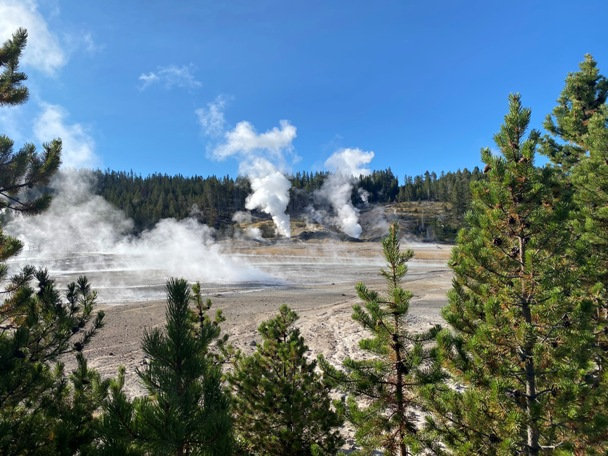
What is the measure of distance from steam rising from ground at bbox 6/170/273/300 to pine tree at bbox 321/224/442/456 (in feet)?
103

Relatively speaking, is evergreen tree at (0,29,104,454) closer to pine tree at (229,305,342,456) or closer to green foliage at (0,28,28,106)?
green foliage at (0,28,28,106)

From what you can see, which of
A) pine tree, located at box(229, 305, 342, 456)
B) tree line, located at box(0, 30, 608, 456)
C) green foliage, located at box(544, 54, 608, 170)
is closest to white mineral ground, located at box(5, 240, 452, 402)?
tree line, located at box(0, 30, 608, 456)

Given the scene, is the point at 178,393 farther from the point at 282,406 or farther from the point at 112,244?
the point at 112,244

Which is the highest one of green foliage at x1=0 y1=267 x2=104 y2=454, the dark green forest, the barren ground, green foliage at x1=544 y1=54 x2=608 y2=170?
the dark green forest

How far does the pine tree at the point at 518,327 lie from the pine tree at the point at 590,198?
1.04 ft

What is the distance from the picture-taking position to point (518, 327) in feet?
16.2

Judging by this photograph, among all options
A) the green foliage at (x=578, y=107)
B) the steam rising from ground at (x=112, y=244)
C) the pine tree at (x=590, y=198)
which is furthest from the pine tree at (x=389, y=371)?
the steam rising from ground at (x=112, y=244)

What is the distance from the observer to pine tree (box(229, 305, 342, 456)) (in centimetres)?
632

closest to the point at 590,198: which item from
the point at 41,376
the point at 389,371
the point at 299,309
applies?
the point at 389,371

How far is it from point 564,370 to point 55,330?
25.2 ft

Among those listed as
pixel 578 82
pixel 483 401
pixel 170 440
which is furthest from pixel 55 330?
pixel 578 82

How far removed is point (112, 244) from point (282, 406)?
91537 mm

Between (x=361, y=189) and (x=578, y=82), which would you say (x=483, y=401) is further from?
(x=361, y=189)

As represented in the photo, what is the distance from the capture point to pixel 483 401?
16.4 ft
